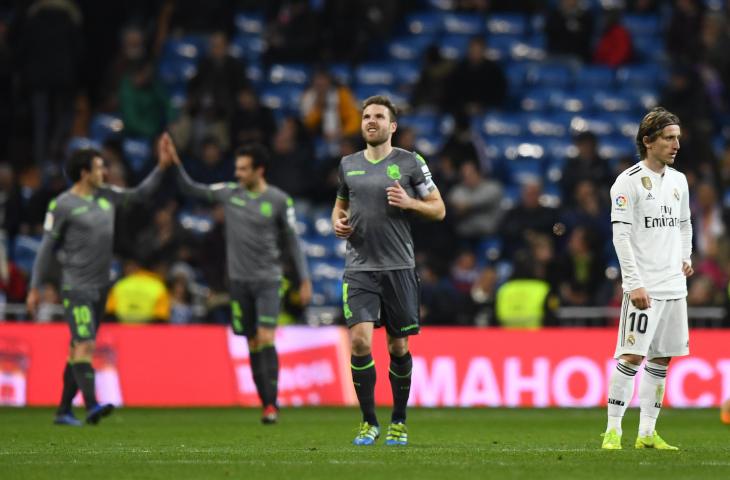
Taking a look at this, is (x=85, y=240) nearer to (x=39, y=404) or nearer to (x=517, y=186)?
(x=39, y=404)

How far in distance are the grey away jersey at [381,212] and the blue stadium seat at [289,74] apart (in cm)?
1391

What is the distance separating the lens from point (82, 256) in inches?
567

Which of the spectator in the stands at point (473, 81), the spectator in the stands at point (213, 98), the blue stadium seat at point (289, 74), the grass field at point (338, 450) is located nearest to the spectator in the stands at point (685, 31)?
the spectator in the stands at point (473, 81)

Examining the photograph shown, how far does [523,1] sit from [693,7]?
9.73 ft

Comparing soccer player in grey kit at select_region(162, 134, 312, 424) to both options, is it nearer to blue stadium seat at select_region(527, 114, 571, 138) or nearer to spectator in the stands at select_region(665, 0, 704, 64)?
blue stadium seat at select_region(527, 114, 571, 138)

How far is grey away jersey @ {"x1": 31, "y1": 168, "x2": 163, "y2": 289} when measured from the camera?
1438 centimetres

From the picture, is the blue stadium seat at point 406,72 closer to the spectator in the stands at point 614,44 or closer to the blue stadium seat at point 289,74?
the blue stadium seat at point 289,74

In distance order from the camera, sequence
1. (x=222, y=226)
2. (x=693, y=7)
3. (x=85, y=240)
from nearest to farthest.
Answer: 1. (x=85, y=240)
2. (x=222, y=226)
3. (x=693, y=7)

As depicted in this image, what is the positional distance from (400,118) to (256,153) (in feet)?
28.8

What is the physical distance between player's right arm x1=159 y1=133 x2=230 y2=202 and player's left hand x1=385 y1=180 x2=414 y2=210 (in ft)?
12.5

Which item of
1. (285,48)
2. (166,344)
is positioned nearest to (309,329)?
(166,344)

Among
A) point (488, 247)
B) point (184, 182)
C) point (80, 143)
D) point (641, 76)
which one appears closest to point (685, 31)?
point (641, 76)

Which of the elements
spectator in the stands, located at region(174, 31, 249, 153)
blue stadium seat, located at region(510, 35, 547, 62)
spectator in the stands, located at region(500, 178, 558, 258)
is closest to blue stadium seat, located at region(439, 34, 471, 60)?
blue stadium seat, located at region(510, 35, 547, 62)

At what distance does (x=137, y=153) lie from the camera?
2347cm
